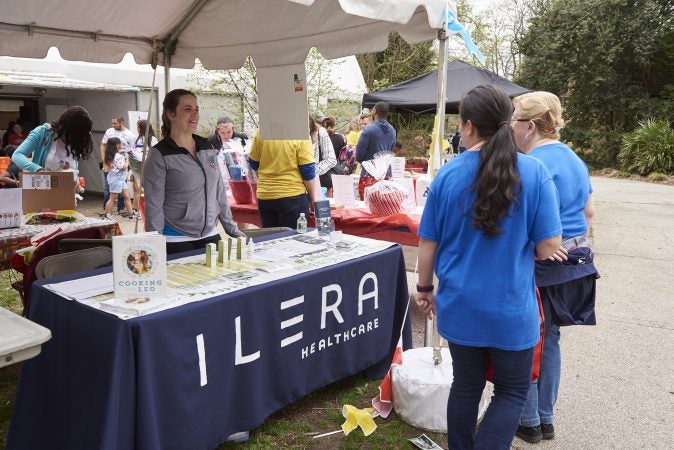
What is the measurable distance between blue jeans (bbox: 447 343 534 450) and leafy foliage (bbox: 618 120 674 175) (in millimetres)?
16626

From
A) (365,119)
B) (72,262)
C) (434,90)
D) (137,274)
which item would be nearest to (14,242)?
(72,262)

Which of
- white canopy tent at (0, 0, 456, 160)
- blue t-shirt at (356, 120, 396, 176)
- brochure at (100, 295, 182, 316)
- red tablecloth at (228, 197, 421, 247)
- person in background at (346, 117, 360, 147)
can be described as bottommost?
brochure at (100, 295, 182, 316)

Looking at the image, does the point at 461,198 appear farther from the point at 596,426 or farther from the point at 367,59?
the point at 367,59

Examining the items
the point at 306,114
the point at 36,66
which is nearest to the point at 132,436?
the point at 306,114

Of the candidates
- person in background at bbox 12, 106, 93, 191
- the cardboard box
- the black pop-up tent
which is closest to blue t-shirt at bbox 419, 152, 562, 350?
the cardboard box

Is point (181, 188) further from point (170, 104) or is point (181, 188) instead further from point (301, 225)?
point (301, 225)

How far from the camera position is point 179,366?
85.1 inches

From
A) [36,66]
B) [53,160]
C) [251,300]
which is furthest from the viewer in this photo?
[36,66]

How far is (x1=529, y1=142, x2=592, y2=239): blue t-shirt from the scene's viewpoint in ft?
7.59

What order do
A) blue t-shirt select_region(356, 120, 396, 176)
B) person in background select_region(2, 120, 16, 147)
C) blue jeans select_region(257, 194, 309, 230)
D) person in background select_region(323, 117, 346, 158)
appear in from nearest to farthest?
blue jeans select_region(257, 194, 309, 230) < blue t-shirt select_region(356, 120, 396, 176) < person in background select_region(323, 117, 346, 158) < person in background select_region(2, 120, 16, 147)

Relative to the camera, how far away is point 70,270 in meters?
2.84

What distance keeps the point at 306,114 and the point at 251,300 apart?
1880mm

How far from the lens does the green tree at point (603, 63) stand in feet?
57.7

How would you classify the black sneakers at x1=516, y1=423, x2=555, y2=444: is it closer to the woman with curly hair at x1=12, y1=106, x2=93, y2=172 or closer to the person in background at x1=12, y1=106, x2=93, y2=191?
the person in background at x1=12, y1=106, x2=93, y2=191
